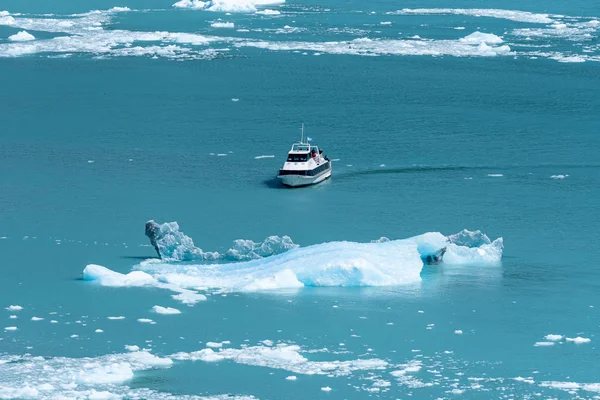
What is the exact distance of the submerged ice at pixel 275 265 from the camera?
24.6 metres

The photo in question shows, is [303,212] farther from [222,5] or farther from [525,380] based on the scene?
[222,5]

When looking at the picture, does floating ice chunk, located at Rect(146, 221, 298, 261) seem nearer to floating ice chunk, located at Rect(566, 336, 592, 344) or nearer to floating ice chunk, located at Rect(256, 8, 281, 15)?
floating ice chunk, located at Rect(566, 336, 592, 344)

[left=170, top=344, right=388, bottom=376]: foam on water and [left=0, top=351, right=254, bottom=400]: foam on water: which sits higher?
[left=0, top=351, right=254, bottom=400]: foam on water

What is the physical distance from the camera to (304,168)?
116ft

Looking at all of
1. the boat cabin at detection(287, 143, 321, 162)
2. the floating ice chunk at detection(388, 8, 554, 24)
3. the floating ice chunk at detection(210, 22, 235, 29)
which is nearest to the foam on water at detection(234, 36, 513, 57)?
the floating ice chunk at detection(210, 22, 235, 29)

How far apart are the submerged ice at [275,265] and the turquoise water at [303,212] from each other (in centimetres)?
6

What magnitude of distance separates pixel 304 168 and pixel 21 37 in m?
34.0

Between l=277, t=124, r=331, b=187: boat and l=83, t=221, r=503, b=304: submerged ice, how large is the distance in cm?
833

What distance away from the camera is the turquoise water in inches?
796

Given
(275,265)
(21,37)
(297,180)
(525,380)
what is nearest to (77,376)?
(275,265)

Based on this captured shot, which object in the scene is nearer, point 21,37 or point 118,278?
point 118,278

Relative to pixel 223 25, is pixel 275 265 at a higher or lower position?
lower

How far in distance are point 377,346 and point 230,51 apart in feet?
134

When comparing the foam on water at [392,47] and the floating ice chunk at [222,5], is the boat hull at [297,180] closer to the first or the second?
the foam on water at [392,47]
